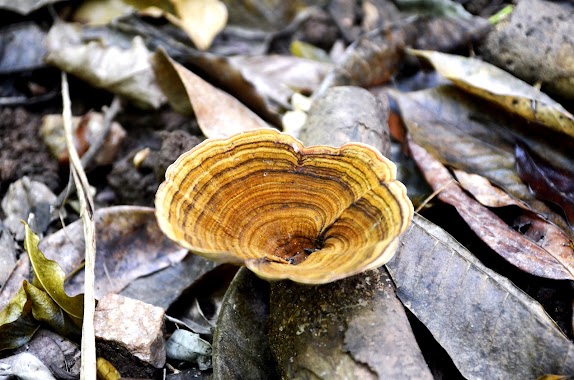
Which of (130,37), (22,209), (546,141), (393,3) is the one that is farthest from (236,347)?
(393,3)

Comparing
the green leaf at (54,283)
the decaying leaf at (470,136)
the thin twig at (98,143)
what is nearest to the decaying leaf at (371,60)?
the decaying leaf at (470,136)

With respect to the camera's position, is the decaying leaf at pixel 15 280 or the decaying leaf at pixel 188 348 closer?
the decaying leaf at pixel 188 348

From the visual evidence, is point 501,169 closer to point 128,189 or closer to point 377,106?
point 377,106

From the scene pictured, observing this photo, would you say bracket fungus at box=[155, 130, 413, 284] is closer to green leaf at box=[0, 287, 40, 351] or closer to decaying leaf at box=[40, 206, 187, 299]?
decaying leaf at box=[40, 206, 187, 299]

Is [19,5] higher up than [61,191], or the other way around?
[19,5]

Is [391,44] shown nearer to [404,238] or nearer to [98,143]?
[404,238]

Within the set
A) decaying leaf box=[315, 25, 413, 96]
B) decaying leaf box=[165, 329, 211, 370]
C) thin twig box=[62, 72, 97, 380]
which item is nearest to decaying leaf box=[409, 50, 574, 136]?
decaying leaf box=[315, 25, 413, 96]

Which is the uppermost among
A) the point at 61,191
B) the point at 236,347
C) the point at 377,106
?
the point at 377,106

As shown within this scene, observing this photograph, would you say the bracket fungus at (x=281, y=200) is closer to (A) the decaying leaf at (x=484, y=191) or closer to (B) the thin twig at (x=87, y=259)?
(B) the thin twig at (x=87, y=259)
